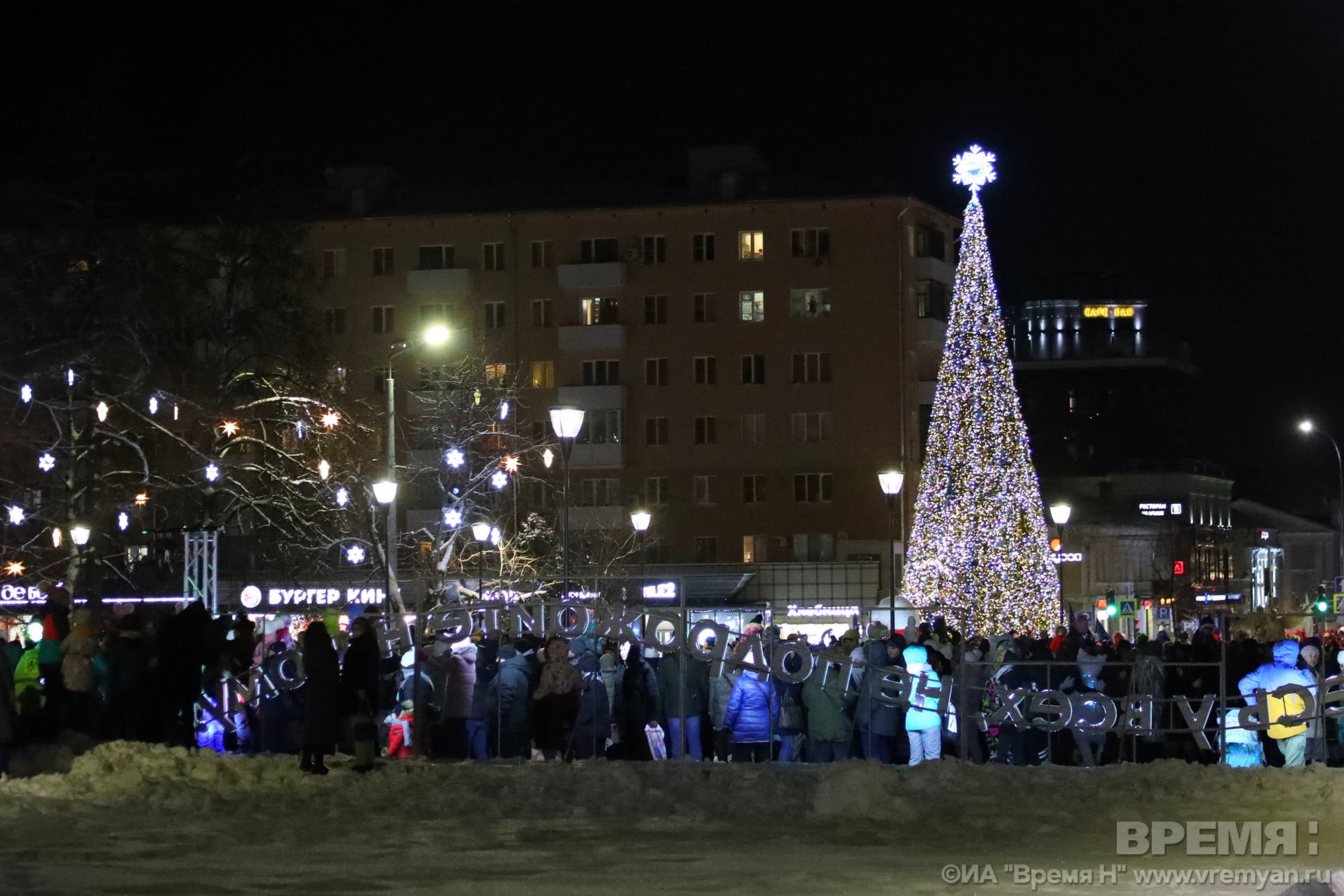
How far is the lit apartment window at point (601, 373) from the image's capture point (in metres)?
64.6

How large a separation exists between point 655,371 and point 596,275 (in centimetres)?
398

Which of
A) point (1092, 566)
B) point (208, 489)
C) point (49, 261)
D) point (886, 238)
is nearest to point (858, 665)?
point (208, 489)

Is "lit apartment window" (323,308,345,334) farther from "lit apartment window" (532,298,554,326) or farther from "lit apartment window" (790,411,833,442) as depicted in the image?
"lit apartment window" (790,411,833,442)

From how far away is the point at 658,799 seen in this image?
619 inches

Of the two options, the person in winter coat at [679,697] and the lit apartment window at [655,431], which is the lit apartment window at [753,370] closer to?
the lit apartment window at [655,431]

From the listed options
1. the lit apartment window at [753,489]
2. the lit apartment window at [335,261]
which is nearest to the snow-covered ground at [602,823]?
the lit apartment window at [753,489]

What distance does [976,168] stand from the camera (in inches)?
1547

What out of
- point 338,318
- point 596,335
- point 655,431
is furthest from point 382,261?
point 655,431

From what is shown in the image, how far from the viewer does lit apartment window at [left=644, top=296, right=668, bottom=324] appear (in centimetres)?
6419

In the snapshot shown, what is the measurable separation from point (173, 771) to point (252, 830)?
2.75 m

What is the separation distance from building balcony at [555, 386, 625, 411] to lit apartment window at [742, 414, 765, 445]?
4.35 metres

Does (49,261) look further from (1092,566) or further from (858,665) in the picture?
(1092,566)

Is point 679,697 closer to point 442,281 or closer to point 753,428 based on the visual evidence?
point 753,428

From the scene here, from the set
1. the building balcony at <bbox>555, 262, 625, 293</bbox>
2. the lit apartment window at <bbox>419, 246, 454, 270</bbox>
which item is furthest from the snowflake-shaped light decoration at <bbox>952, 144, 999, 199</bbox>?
the lit apartment window at <bbox>419, 246, 454, 270</bbox>
